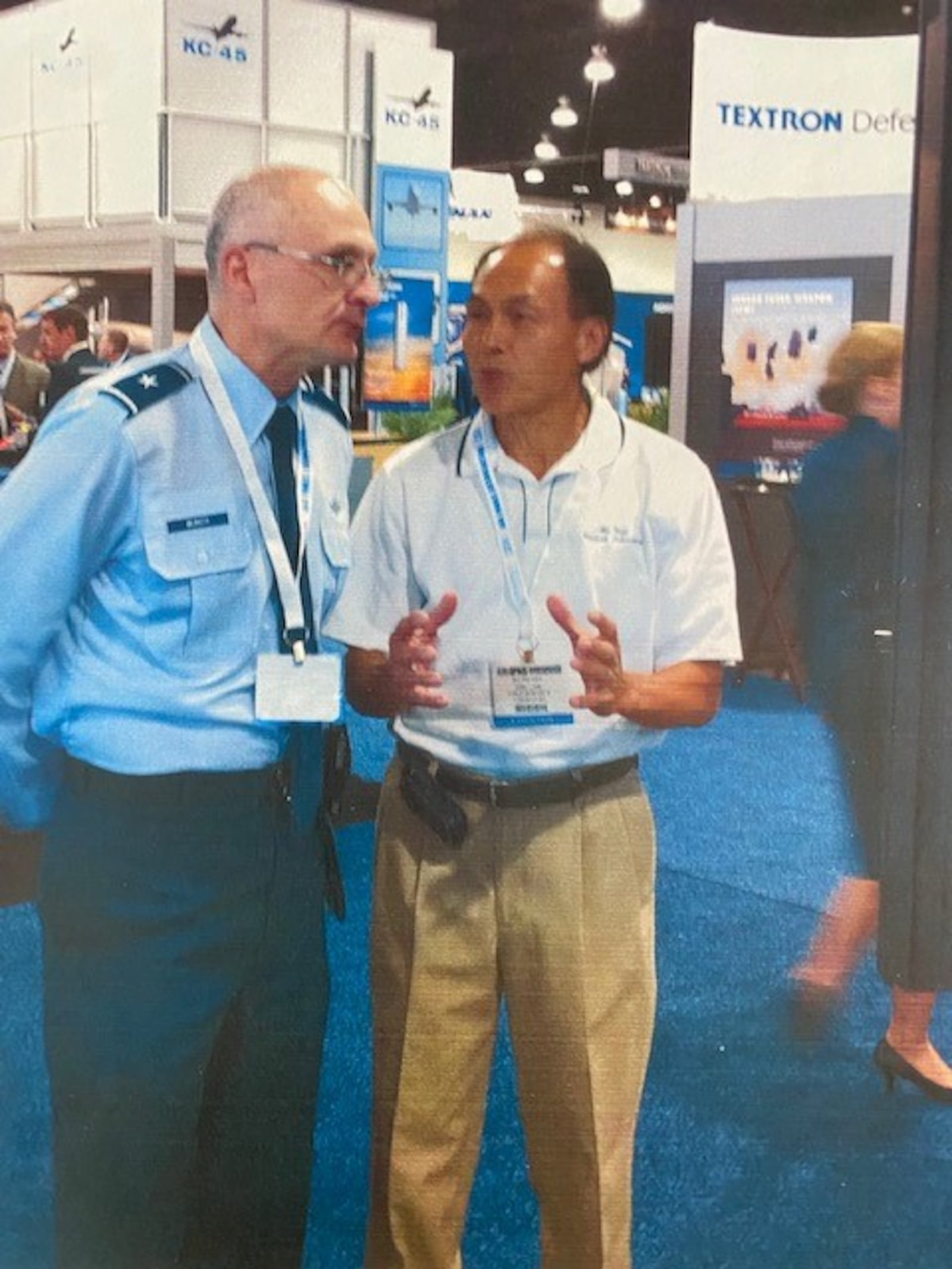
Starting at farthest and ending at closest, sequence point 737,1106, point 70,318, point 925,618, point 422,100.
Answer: point 737,1106, point 70,318, point 422,100, point 925,618

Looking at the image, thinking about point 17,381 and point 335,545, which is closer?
point 335,545

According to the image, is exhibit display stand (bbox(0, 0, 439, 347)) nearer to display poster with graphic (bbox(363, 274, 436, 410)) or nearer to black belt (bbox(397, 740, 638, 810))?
display poster with graphic (bbox(363, 274, 436, 410))

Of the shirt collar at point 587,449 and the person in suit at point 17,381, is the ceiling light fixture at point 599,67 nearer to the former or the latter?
the shirt collar at point 587,449

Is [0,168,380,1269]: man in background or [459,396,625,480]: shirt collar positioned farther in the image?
[459,396,625,480]: shirt collar

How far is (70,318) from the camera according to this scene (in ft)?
5.96

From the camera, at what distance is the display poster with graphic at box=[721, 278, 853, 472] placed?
1789 mm

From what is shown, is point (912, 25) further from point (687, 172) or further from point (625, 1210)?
point (625, 1210)

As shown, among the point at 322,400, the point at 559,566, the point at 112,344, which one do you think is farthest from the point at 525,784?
the point at 112,344

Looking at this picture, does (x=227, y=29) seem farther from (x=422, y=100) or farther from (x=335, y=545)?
(x=335, y=545)

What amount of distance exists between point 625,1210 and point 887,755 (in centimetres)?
66

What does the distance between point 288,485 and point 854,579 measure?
2.33ft

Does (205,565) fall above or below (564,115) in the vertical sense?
below

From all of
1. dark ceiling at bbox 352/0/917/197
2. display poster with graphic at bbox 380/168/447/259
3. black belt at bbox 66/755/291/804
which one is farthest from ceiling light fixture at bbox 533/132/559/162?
black belt at bbox 66/755/291/804

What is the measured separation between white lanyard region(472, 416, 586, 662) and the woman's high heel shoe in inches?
34.5
